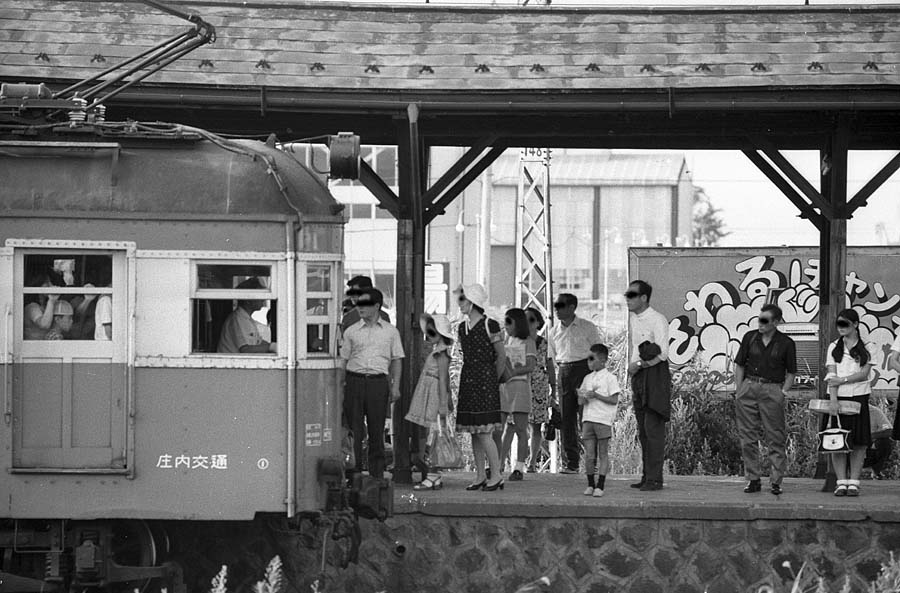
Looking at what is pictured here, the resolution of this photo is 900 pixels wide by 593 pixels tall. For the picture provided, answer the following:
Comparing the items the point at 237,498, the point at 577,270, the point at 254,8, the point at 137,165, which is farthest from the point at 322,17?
the point at 577,270

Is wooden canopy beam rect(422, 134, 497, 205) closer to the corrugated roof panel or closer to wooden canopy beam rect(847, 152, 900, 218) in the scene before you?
wooden canopy beam rect(847, 152, 900, 218)

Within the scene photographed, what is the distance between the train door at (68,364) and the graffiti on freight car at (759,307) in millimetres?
12708

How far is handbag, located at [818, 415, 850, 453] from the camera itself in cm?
1216

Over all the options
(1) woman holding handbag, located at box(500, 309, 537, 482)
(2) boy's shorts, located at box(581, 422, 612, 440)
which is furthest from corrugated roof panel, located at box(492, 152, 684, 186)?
(2) boy's shorts, located at box(581, 422, 612, 440)

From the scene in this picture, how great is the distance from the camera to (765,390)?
40.6 feet

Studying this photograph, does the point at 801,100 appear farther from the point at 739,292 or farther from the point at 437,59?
the point at 739,292

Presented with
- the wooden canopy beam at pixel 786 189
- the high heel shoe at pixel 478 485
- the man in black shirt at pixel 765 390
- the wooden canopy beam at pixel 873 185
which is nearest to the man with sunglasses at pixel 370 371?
the high heel shoe at pixel 478 485

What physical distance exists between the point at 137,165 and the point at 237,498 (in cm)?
236

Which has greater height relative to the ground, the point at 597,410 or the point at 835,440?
the point at 597,410

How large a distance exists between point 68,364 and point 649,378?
4889 mm

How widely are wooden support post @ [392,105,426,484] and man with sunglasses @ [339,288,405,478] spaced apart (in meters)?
0.98

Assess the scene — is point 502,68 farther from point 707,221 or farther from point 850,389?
point 707,221

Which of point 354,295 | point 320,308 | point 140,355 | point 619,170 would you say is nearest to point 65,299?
point 140,355

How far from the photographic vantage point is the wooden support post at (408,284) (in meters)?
12.7
